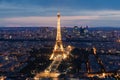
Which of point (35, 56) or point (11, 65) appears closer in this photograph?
point (11, 65)

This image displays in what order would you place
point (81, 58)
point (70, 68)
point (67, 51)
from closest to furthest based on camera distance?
point (70, 68)
point (81, 58)
point (67, 51)

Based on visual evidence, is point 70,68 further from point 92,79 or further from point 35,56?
point 35,56

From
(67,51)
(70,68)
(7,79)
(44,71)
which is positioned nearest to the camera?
(7,79)

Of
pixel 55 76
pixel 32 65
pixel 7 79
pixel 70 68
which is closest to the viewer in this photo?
pixel 7 79

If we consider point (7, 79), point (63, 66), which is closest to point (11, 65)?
point (63, 66)

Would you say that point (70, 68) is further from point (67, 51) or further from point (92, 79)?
point (67, 51)

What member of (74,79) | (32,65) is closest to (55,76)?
(74,79)

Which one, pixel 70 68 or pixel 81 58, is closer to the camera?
pixel 70 68

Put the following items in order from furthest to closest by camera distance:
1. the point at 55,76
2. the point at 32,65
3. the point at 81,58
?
the point at 81,58, the point at 32,65, the point at 55,76

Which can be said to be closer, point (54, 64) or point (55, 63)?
point (54, 64)
